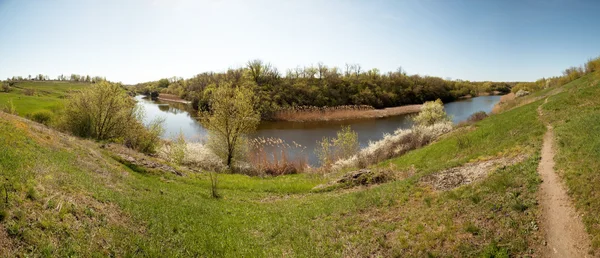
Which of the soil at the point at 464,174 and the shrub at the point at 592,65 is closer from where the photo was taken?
the soil at the point at 464,174

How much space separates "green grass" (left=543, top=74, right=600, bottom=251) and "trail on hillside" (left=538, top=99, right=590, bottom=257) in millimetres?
202

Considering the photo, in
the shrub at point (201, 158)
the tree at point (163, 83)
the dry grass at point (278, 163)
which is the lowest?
the dry grass at point (278, 163)

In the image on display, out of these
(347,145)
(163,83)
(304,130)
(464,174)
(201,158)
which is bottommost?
(201,158)

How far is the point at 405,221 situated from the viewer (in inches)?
406

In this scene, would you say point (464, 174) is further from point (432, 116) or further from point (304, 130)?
point (304, 130)

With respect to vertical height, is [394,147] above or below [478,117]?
below

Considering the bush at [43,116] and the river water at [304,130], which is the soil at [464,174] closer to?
the river water at [304,130]

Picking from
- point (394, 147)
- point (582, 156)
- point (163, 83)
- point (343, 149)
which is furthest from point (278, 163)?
point (163, 83)

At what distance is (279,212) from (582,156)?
12.1m

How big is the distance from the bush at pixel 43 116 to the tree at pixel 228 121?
1608 centimetres

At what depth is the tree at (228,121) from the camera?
25422 mm

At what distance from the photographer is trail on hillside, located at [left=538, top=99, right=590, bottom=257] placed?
700cm

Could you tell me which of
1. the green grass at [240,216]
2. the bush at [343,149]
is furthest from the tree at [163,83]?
the green grass at [240,216]

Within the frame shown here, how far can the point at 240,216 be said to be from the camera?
12516mm
